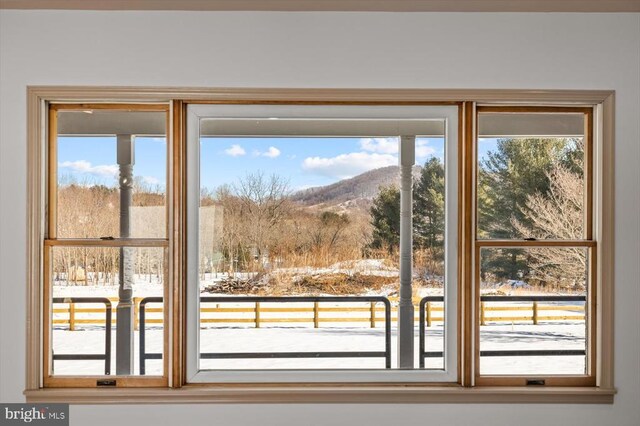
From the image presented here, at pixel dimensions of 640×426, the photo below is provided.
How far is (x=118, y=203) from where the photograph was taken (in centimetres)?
312

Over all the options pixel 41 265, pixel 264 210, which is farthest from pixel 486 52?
pixel 41 265

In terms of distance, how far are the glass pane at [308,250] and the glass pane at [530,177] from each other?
0.27m

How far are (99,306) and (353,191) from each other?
4.90ft

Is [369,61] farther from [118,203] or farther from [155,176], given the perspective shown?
[118,203]

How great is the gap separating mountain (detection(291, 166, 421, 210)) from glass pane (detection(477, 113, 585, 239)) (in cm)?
42

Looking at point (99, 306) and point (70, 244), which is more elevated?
point (70, 244)

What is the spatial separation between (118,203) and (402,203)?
60.3 inches

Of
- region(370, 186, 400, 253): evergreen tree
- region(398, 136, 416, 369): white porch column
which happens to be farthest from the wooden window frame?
region(370, 186, 400, 253): evergreen tree

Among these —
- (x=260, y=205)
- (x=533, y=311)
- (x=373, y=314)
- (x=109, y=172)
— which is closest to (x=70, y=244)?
(x=109, y=172)

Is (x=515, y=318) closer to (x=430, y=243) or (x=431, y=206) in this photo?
(x=430, y=243)

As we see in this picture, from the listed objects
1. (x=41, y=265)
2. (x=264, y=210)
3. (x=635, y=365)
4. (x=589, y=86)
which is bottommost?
(x=635, y=365)

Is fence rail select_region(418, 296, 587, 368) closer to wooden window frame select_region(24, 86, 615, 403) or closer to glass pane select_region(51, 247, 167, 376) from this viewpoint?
wooden window frame select_region(24, 86, 615, 403)

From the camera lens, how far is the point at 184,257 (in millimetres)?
3090

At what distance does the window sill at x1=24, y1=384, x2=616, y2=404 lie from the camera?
9.97ft
